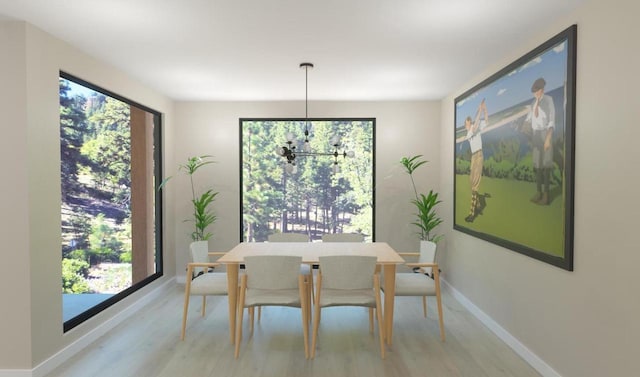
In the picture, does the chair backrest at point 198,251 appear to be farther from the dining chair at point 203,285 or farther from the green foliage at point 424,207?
the green foliage at point 424,207

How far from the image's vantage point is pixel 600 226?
2393mm

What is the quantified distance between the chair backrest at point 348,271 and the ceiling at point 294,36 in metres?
1.82

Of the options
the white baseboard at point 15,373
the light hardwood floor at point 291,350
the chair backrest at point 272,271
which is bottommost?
the light hardwood floor at point 291,350

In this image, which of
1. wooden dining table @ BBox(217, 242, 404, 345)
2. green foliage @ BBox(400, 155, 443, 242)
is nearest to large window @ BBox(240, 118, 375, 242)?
green foliage @ BBox(400, 155, 443, 242)

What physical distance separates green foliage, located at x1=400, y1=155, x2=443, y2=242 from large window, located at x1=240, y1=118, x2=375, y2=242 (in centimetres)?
61

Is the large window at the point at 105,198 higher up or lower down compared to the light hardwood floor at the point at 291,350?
higher up

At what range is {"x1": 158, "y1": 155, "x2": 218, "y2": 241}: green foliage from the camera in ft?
17.3

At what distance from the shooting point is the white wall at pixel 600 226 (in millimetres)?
2162

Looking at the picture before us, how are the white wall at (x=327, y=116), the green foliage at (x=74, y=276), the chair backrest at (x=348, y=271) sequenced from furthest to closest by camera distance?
the white wall at (x=327, y=116), the green foliage at (x=74, y=276), the chair backrest at (x=348, y=271)

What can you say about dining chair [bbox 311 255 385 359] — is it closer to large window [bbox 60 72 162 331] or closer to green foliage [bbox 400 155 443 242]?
green foliage [bbox 400 155 443 242]

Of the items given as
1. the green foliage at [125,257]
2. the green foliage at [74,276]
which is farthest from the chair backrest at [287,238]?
the green foliage at [74,276]

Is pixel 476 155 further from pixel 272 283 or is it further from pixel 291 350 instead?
pixel 291 350

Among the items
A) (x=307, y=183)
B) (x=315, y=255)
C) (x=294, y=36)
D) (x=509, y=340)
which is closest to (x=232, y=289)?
(x=315, y=255)

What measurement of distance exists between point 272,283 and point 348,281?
0.64m
